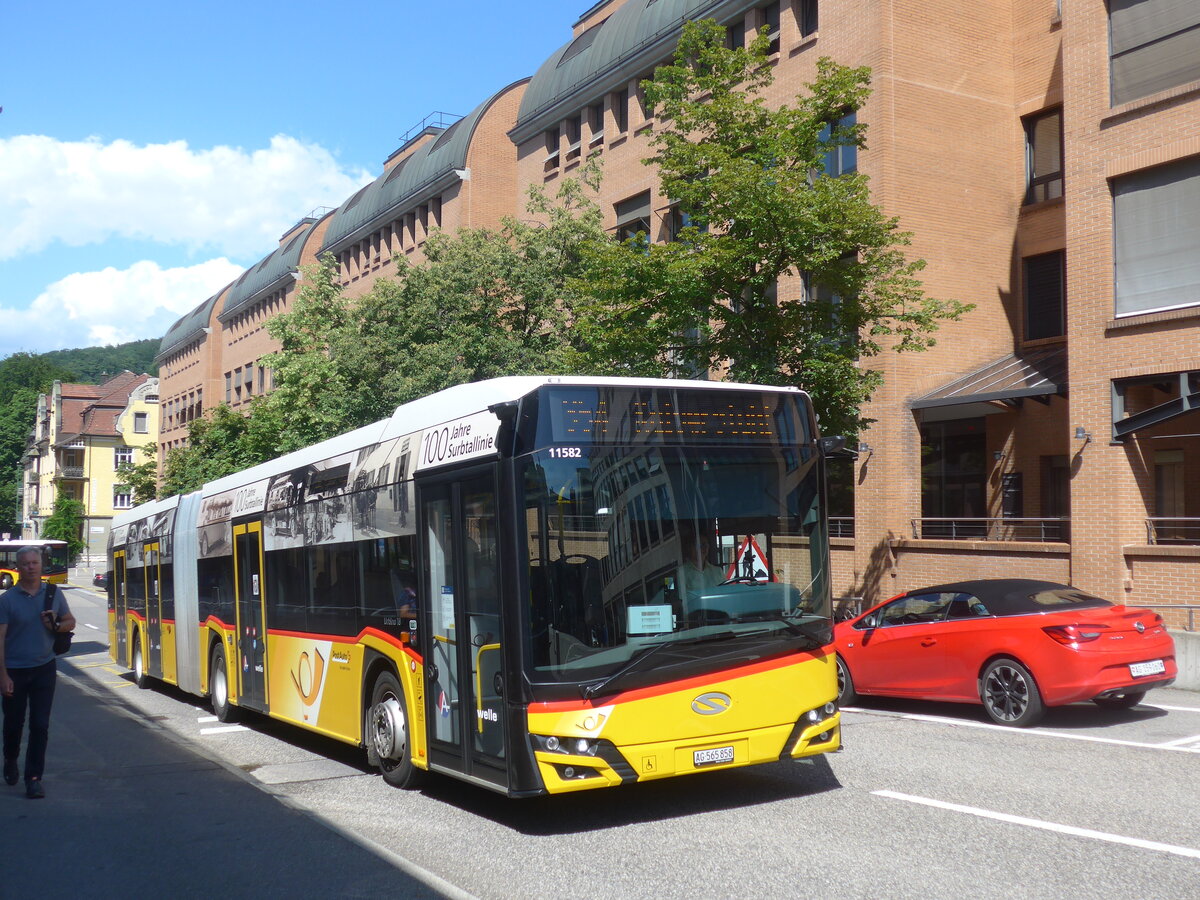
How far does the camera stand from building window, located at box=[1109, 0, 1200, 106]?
18.7 m

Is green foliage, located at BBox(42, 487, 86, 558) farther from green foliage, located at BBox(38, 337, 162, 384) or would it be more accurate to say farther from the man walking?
the man walking

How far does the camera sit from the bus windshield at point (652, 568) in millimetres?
7094

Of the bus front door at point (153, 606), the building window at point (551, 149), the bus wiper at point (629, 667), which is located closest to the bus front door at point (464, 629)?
the bus wiper at point (629, 667)

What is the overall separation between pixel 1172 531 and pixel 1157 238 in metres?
4.92

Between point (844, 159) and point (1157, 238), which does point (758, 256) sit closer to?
point (1157, 238)

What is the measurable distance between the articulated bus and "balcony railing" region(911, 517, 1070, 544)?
599 inches

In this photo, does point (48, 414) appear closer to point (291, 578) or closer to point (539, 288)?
point (539, 288)

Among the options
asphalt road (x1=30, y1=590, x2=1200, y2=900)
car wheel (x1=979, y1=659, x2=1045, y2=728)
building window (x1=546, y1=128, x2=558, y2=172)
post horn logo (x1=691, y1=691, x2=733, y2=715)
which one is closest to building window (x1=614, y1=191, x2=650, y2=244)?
building window (x1=546, y1=128, x2=558, y2=172)

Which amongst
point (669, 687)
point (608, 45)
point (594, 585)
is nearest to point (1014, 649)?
point (669, 687)

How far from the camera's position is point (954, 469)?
25125 millimetres

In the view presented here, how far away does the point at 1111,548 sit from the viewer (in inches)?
755

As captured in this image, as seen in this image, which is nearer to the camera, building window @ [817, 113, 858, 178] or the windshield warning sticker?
the windshield warning sticker

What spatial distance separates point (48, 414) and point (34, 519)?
10.4 m

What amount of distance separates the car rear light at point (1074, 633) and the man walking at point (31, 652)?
8531 mm
